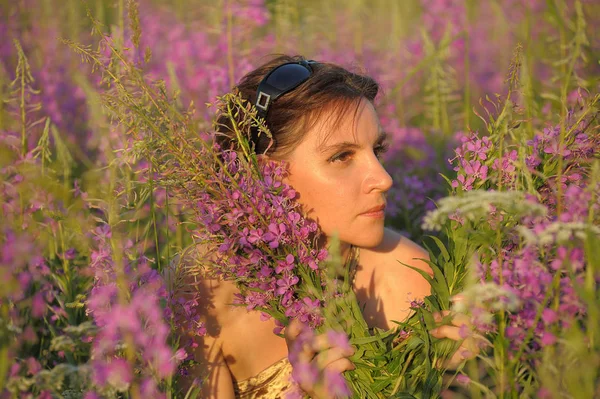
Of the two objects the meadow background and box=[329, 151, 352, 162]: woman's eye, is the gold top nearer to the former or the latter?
the meadow background

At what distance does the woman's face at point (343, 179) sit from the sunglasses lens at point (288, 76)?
7.5 inches

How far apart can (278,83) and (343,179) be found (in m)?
0.48

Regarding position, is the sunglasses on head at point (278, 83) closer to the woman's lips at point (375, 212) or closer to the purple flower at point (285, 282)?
the woman's lips at point (375, 212)

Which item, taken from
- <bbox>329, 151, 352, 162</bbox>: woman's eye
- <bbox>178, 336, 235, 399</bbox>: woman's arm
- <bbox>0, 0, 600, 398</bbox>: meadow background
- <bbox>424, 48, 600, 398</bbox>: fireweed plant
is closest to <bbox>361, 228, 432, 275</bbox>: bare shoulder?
<bbox>0, 0, 600, 398</bbox>: meadow background

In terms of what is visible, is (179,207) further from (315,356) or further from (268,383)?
(315,356)

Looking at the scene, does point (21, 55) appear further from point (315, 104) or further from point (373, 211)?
point (373, 211)

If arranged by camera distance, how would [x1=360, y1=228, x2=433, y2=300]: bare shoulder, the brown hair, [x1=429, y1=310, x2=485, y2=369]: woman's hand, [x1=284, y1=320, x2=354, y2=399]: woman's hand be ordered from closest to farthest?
[x1=284, y1=320, x2=354, y2=399]: woman's hand, [x1=429, y1=310, x2=485, y2=369]: woman's hand, the brown hair, [x1=360, y1=228, x2=433, y2=300]: bare shoulder

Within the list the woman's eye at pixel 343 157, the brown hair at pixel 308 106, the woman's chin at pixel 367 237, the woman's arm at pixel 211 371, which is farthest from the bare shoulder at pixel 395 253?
the woman's arm at pixel 211 371

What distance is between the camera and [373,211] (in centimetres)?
229

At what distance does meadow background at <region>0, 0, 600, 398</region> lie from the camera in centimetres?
138

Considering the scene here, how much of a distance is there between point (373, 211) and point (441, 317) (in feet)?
1.72

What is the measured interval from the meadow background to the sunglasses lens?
0.37 meters

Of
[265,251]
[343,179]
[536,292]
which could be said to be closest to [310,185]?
[343,179]

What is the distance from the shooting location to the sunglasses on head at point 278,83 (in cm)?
244
